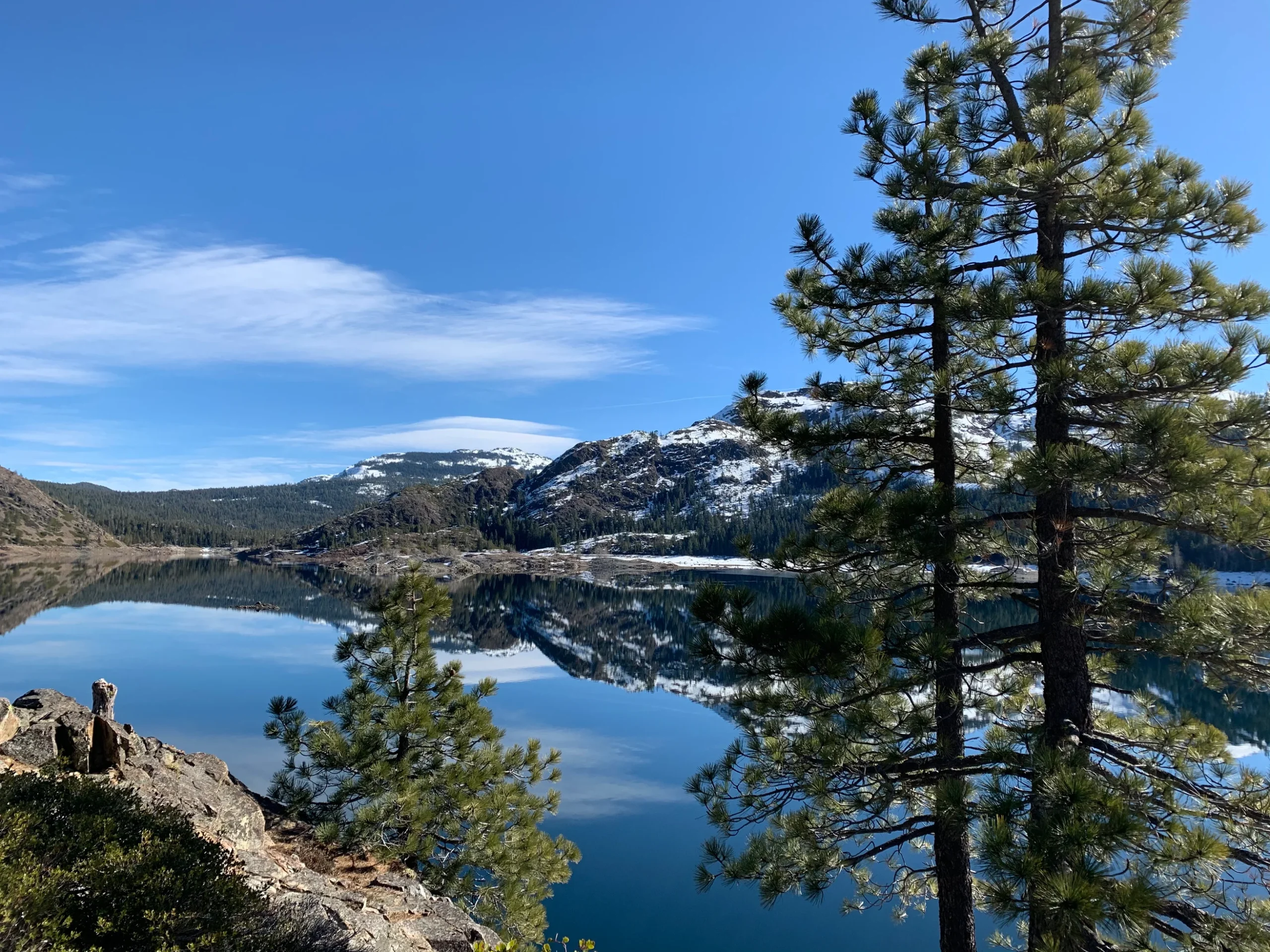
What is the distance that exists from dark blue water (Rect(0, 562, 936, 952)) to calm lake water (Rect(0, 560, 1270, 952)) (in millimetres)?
98

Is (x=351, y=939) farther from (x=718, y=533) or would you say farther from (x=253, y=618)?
(x=718, y=533)

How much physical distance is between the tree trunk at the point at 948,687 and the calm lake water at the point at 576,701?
2550 millimetres

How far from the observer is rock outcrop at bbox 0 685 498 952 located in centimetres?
930

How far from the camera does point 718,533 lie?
648 ft

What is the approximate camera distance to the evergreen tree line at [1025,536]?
579cm

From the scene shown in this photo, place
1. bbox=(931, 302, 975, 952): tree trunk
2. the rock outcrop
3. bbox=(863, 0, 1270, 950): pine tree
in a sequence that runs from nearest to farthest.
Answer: bbox=(863, 0, 1270, 950): pine tree
bbox=(931, 302, 975, 952): tree trunk
the rock outcrop

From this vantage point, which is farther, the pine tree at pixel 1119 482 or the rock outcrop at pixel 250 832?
the rock outcrop at pixel 250 832

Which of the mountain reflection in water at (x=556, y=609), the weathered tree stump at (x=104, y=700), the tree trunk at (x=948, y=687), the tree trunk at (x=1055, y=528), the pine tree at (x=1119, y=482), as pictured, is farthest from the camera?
the mountain reflection in water at (x=556, y=609)

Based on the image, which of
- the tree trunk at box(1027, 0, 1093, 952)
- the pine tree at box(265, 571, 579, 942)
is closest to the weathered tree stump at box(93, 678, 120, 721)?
the pine tree at box(265, 571, 579, 942)

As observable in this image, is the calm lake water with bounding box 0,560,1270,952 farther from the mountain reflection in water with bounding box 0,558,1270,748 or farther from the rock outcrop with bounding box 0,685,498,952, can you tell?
the rock outcrop with bounding box 0,685,498,952

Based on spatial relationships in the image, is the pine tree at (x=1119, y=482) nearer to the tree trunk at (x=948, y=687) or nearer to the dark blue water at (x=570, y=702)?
the tree trunk at (x=948, y=687)

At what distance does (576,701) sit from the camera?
1727 inches

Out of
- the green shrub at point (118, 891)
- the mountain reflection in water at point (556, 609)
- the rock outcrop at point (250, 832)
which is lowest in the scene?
the mountain reflection in water at point (556, 609)

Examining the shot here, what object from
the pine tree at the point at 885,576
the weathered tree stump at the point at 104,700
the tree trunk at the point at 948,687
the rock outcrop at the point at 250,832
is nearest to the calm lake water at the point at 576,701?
the pine tree at the point at 885,576
